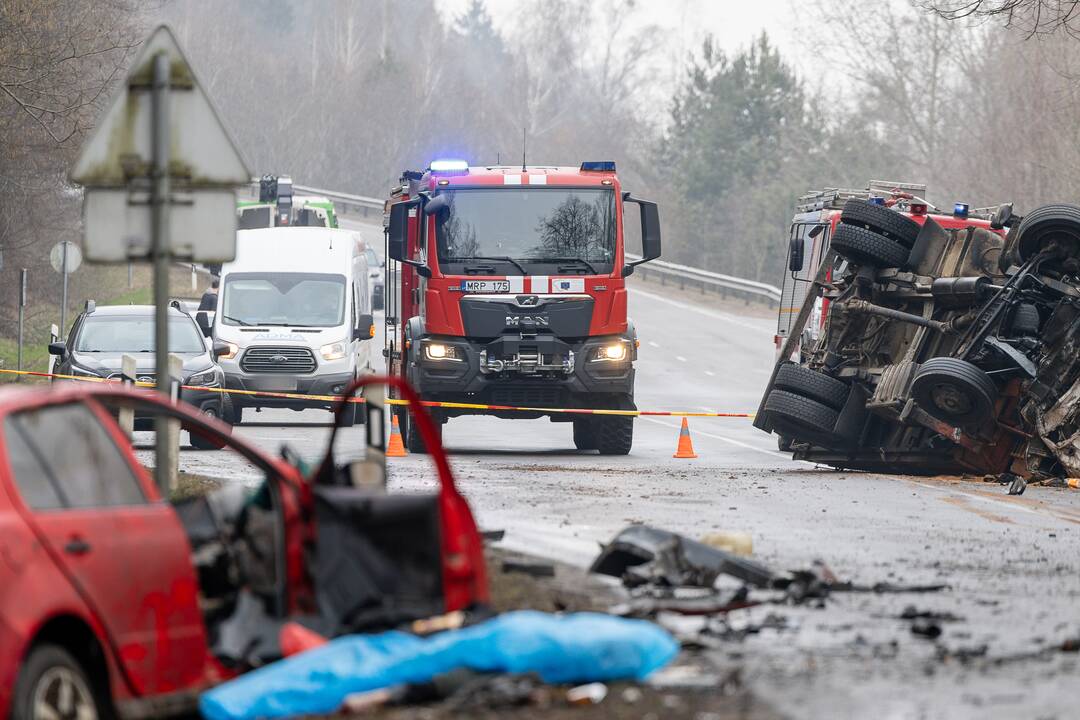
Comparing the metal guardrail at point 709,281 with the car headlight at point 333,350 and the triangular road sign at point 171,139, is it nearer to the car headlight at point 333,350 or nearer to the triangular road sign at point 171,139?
the car headlight at point 333,350

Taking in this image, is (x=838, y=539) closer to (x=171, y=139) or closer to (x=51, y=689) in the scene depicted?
(x=171, y=139)

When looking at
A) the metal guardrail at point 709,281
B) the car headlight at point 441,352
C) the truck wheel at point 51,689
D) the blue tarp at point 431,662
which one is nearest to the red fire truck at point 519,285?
the car headlight at point 441,352

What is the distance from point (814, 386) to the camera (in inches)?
695

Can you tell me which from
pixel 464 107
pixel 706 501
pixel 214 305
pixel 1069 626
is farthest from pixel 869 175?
pixel 1069 626

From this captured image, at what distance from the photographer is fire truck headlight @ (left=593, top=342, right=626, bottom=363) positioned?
19.0 meters

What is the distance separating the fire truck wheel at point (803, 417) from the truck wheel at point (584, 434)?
334 centimetres

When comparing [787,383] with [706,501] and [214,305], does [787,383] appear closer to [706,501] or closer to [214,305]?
[706,501]

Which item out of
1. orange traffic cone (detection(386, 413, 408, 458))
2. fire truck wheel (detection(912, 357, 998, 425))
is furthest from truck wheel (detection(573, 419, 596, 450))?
fire truck wheel (detection(912, 357, 998, 425))

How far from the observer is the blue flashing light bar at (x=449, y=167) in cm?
1906

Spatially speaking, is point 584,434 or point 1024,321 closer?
point 1024,321

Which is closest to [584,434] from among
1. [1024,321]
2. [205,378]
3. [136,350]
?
[205,378]

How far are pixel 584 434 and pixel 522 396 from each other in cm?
213

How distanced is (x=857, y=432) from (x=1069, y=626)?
31.5ft

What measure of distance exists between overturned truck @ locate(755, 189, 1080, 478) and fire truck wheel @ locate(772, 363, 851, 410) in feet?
0.05
